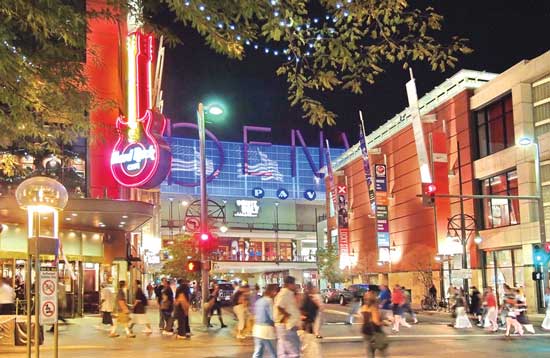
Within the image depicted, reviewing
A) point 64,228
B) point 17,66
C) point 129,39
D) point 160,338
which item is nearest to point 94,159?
point 64,228

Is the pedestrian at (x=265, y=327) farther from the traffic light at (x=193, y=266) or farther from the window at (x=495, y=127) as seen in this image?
the window at (x=495, y=127)

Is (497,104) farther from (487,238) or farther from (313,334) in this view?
(313,334)

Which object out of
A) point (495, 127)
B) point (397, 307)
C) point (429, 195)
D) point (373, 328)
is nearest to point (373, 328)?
point (373, 328)

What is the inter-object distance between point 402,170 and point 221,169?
190 feet

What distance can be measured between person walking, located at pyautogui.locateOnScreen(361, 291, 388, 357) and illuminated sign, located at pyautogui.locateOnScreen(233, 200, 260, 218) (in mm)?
92052

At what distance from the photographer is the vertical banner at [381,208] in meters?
49.4

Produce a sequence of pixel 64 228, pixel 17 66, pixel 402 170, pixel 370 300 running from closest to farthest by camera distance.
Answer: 1. pixel 17 66
2. pixel 370 300
3. pixel 64 228
4. pixel 402 170

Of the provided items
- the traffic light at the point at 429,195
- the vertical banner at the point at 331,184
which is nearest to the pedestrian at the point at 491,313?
the traffic light at the point at 429,195

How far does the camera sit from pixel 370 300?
13.1 metres

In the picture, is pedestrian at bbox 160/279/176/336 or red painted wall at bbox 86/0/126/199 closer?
pedestrian at bbox 160/279/176/336

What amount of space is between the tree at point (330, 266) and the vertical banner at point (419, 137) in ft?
71.2

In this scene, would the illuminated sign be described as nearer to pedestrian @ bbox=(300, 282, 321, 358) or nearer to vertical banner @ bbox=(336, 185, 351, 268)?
vertical banner @ bbox=(336, 185, 351, 268)

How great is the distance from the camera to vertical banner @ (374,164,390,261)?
49.4m

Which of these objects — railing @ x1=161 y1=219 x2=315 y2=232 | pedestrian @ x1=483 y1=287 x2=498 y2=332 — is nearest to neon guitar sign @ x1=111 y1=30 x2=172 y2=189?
pedestrian @ x1=483 y1=287 x2=498 y2=332
